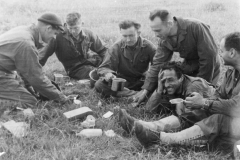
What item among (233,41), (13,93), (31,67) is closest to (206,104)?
(233,41)

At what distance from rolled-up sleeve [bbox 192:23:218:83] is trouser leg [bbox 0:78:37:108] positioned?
2.79 metres

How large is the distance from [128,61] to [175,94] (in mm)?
1550

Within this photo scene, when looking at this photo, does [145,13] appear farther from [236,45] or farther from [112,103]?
[236,45]

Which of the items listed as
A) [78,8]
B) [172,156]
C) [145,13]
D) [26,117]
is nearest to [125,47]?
[26,117]

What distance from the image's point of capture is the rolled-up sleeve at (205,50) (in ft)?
15.2

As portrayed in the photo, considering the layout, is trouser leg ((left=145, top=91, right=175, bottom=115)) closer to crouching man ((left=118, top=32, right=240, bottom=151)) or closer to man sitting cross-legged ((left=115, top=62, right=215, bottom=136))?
man sitting cross-legged ((left=115, top=62, right=215, bottom=136))

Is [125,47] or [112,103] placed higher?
[125,47]

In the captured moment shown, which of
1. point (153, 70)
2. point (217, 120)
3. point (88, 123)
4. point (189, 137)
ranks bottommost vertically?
point (88, 123)

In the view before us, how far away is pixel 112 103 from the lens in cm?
498

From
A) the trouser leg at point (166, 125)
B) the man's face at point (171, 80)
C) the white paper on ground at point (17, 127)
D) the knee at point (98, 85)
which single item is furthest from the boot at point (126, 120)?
the knee at point (98, 85)

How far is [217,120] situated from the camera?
325 centimetres

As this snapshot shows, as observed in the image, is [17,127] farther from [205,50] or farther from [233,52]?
[205,50]

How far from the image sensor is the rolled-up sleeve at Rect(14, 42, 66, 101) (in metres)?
4.34

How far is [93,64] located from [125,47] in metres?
1.29
